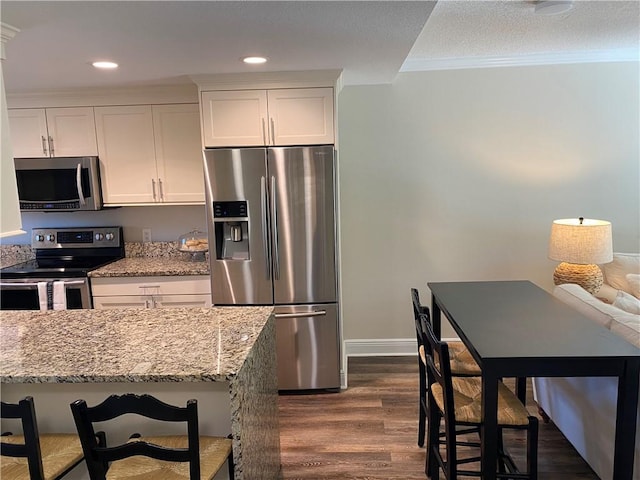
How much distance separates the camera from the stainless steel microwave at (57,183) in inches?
137

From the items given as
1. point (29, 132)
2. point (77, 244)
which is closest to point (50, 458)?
point (77, 244)

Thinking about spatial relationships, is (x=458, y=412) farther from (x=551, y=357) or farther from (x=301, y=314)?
(x=301, y=314)

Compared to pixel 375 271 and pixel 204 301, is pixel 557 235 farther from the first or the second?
pixel 204 301

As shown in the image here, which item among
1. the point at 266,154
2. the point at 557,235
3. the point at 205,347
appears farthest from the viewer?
the point at 557,235

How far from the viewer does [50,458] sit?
1.58m

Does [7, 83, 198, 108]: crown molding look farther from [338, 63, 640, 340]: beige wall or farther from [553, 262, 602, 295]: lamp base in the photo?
[553, 262, 602, 295]: lamp base

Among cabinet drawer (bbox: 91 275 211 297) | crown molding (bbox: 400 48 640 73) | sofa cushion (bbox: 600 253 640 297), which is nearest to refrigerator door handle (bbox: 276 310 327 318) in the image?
cabinet drawer (bbox: 91 275 211 297)

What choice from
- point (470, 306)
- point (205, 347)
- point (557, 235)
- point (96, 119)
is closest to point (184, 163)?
point (96, 119)

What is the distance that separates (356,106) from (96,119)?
2.03 metres

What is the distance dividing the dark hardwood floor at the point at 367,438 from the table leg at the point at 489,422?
2.51 ft

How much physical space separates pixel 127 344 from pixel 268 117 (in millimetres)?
1843

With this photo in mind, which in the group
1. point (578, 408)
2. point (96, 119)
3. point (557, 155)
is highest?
point (96, 119)

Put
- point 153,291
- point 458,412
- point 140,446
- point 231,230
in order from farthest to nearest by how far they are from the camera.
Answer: point 153,291 < point 231,230 < point 458,412 < point 140,446

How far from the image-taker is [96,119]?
11.4 ft
